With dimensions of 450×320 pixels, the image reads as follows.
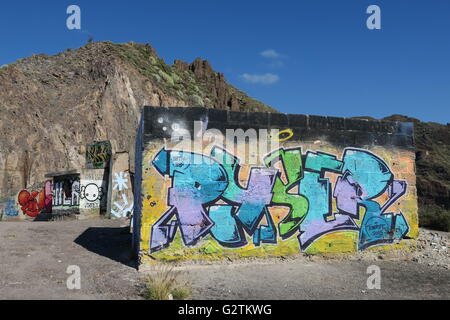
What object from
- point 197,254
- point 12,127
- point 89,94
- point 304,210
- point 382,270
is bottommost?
point 382,270

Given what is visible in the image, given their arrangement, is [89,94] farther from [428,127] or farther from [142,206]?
→ [428,127]

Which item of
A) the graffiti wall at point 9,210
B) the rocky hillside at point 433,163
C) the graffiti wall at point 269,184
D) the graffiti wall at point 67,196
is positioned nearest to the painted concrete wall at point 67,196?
the graffiti wall at point 67,196

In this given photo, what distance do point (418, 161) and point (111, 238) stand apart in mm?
46585

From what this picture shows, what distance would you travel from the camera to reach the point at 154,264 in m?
6.34

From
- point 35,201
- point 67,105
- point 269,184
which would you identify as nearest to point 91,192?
point 35,201

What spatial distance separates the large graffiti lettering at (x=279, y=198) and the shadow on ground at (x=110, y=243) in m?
1.33

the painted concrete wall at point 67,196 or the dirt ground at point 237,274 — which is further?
the painted concrete wall at point 67,196

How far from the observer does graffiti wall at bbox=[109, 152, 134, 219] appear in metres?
16.8

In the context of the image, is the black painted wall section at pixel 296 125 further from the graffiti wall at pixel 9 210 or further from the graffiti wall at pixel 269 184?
the graffiti wall at pixel 9 210

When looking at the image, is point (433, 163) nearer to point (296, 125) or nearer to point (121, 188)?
point (121, 188)

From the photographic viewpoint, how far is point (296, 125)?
290 inches

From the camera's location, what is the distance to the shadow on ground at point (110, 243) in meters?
7.32

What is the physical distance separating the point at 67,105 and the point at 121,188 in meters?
12.2

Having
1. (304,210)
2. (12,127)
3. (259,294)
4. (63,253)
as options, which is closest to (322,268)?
(304,210)
